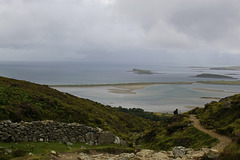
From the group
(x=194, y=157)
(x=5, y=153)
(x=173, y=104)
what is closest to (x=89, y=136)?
(x=5, y=153)

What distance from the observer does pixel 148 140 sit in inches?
1001

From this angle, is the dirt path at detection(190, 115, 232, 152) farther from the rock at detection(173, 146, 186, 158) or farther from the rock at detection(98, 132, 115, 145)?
the rock at detection(98, 132, 115, 145)

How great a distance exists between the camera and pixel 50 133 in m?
15.1

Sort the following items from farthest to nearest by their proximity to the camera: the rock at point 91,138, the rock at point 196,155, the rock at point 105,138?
the rock at point 105,138, the rock at point 91,138, the rock at point 196,155

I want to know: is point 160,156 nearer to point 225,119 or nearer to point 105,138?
point 105,138

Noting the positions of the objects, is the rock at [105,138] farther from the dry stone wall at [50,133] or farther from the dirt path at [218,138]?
the dirt path at [218,138]

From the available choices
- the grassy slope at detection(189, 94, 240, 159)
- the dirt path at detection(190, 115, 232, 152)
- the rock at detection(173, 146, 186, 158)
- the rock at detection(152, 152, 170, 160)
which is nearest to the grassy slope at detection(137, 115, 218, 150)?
the dirt path at detection(190, 115, 232, 152)

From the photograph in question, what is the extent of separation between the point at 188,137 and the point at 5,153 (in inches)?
638

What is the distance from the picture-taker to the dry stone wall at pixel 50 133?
13273 millimetres

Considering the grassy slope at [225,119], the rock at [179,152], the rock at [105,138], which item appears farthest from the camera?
the grassy slope at [225,119]

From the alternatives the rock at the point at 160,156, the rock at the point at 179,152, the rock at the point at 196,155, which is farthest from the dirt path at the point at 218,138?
the rock at the point at 160,156

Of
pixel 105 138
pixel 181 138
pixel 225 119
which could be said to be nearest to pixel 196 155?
pixel 181 138

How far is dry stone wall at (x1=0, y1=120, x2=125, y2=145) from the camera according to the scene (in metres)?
13.3

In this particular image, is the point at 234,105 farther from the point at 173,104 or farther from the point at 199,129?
the point at 173,104
